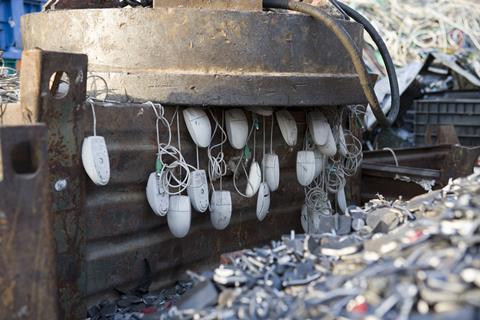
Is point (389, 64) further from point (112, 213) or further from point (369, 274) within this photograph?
point (369, 274)

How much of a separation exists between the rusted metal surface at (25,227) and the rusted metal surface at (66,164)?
0.49 meters

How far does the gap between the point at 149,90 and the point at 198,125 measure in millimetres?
269

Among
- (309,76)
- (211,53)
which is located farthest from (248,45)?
(309,76)

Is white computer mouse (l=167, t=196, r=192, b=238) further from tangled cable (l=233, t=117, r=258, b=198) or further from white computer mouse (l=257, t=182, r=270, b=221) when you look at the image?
white computer mouse (l=257, t=182, r=270, b=221)

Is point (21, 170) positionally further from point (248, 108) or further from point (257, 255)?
point (248, 108)

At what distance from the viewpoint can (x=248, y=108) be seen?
2.94 metres

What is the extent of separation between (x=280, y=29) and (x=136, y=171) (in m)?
0.94

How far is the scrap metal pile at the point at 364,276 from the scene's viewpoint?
1.36 metres

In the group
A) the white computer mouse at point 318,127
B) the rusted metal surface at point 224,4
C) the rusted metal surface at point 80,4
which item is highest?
the rusted metal surface at point 80,4

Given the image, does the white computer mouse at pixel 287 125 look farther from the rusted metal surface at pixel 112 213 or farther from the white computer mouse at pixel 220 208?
the white computer mouse at pixel 220 208

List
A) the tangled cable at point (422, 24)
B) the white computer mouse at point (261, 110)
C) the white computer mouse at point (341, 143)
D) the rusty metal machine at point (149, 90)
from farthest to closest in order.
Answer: the tangled cable at point (422, 24), the white computer mouse at point (341, 143), the white computer mouse at point (261, 110), the rusty metal machine at point (149, 90)

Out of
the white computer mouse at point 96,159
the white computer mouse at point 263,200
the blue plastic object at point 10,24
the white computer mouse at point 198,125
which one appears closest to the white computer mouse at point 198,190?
the white computer mouse at point 198,125

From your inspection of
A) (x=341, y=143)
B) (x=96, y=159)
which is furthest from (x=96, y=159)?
(x=341, y=143)

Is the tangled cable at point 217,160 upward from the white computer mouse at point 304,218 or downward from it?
upward
